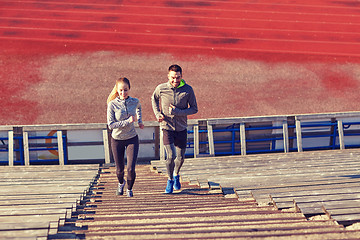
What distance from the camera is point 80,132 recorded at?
995cm

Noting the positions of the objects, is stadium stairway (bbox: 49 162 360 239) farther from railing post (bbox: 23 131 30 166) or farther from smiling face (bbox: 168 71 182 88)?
railing post (bbox: 23 131 30 166)

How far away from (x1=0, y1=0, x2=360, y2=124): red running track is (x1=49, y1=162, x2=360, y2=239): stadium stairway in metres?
7.09

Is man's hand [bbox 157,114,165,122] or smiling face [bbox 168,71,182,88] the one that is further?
man's hand [bbox 157,114,165,122]

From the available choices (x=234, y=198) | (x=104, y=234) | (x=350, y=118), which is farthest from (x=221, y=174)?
(x=350, y=118)

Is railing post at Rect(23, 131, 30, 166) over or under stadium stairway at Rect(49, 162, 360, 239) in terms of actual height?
over

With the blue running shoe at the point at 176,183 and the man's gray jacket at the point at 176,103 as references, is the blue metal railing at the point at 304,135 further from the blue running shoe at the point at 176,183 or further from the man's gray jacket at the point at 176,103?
the man's gray jacket at the point at 176,103

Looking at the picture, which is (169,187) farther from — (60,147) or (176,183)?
(60,147)

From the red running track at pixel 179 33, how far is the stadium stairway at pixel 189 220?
709 centimetres

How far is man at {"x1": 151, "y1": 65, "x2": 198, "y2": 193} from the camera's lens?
6.09 m

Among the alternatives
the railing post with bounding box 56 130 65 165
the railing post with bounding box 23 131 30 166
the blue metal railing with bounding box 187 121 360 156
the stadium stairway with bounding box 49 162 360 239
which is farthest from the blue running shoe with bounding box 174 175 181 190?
the railing post with bounding box 23 131 30 166

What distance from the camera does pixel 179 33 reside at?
55.7 ft

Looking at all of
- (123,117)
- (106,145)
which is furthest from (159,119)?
(106,145)

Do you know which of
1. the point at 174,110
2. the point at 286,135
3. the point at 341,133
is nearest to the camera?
the point at 174,110

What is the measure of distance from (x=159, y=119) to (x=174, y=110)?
10.0 inches
